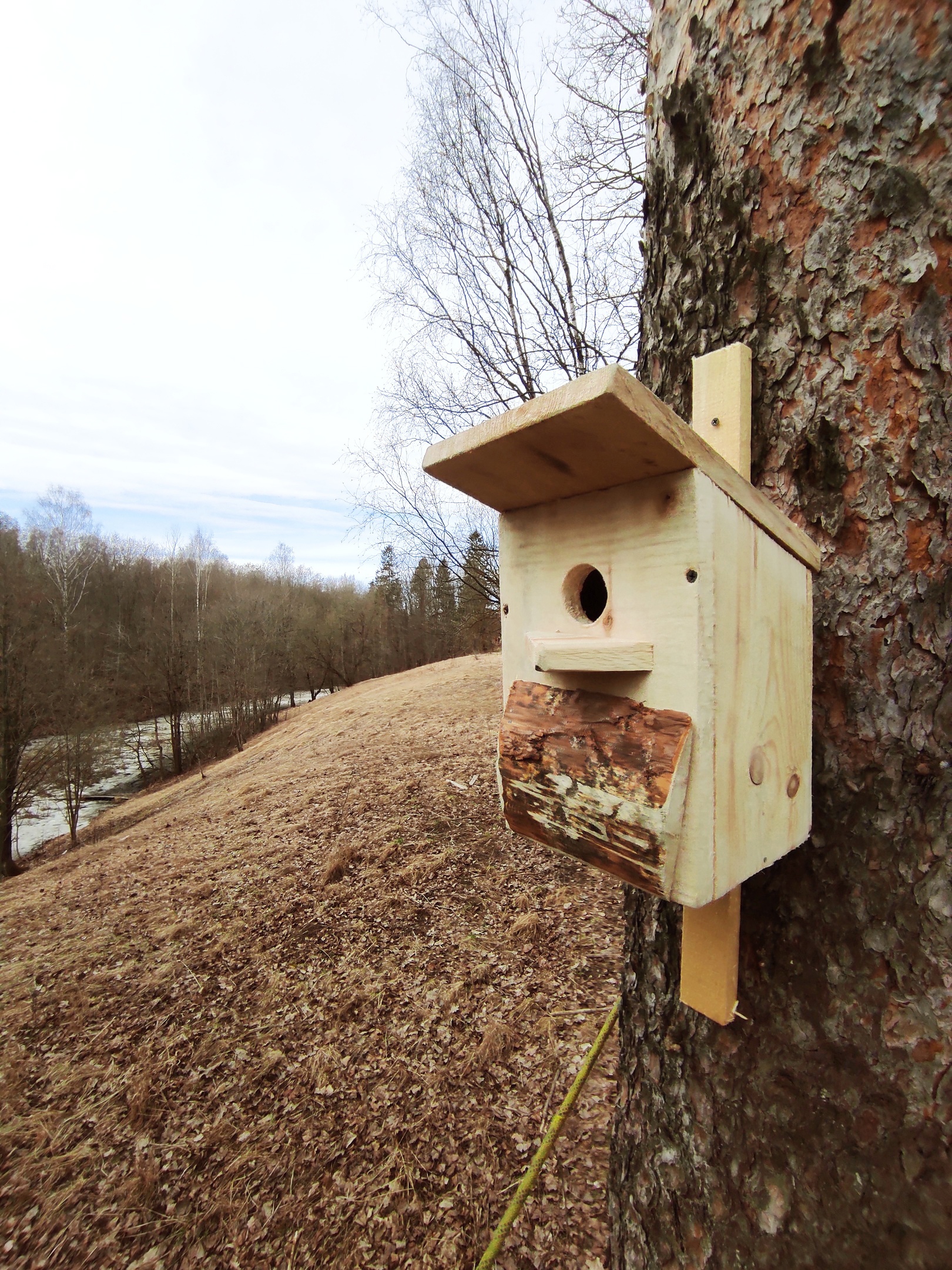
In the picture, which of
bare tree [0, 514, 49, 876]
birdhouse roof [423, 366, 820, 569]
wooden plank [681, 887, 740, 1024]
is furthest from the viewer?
bare tree [0, 514, 49, 876]

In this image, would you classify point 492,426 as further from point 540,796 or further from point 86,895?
point 86,895

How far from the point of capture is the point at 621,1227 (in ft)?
4.11

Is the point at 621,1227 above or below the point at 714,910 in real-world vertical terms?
below

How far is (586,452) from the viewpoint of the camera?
0.75m

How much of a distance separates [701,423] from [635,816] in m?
0.71

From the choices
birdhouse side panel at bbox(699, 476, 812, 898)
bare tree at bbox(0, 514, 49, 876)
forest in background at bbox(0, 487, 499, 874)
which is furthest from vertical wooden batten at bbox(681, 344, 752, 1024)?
bare tree at bbox(0, 514, 49, 876)

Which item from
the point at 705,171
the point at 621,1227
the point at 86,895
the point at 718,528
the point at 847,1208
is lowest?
the point at 86,895

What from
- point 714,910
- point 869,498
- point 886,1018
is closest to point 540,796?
point 714,910

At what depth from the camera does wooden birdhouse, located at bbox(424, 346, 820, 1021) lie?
28.7 inches

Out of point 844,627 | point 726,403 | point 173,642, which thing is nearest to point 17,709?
point 173,642

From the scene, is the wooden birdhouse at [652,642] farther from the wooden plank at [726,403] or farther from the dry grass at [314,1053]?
the dry grass at [314,1053]

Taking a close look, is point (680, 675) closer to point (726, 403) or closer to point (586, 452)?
point (586, 452)

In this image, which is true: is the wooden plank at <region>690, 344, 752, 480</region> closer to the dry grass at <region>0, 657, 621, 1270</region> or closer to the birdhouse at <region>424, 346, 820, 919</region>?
the birdhouse at <region>424, 346, 820, 919</region>

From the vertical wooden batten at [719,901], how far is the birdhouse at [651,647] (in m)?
0.02
